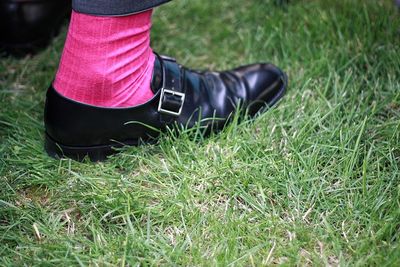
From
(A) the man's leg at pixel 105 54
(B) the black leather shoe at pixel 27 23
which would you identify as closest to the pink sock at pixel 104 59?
(A) the man's leg at pixel 105 54

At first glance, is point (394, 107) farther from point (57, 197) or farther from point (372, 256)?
point (57, 197)

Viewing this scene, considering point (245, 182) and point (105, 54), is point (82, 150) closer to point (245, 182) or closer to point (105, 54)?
point (105, 54)

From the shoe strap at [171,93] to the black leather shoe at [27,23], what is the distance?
54cm

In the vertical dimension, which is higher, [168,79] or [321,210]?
[168,79]

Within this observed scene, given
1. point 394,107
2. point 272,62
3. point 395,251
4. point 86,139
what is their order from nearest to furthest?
1. point 395,251
2. point 86,139
3. point 394,107
4. point 272,62

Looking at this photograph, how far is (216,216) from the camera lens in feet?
3.51

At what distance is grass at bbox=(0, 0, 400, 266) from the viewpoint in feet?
3.25

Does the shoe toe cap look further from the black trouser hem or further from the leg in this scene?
the black trouser hem

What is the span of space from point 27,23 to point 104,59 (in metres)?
0.58

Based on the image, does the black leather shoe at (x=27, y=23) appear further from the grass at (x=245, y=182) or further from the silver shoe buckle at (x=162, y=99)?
the silver shoe buckle at (x=162, y=99)

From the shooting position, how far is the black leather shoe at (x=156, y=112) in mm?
1156

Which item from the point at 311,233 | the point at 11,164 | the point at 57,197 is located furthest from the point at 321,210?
the point at 11,164

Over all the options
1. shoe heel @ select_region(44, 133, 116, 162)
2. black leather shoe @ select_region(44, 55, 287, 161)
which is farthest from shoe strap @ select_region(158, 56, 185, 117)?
shoe heel @ select_region(44, 133, 116, 162)

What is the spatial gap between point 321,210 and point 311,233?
0.08 m
